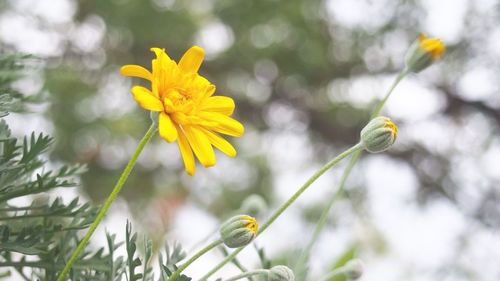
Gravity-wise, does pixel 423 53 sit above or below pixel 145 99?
above

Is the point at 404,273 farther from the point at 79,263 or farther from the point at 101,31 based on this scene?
the point at 79,263

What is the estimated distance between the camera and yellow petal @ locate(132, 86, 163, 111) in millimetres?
316

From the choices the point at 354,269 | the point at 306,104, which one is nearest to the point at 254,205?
the point at 354,269

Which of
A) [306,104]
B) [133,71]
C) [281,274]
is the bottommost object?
[281,274]

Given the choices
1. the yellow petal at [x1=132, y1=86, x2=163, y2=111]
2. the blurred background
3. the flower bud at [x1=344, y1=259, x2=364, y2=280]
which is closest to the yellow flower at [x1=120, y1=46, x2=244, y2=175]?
the yellow petal at [x1=132, y1=86, x2=163, y2=111]

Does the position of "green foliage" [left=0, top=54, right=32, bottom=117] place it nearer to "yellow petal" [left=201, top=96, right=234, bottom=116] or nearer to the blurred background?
"yellow petal" [left=201, top=96, right=234, bottom=116]

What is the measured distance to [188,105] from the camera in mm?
361

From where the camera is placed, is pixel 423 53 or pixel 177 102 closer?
pixel 177 102

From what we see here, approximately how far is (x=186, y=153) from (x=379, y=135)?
130mm

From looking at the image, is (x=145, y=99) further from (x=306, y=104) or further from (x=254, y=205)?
(x=306, y=104)

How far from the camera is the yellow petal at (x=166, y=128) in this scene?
312 mm

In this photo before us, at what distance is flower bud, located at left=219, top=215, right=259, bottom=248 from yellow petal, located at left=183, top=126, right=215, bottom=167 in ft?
0.14

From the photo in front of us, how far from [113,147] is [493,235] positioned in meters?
0.93

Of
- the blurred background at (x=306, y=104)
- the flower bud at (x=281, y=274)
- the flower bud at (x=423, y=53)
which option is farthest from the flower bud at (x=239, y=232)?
the blurred background at (x=306, y=104)
